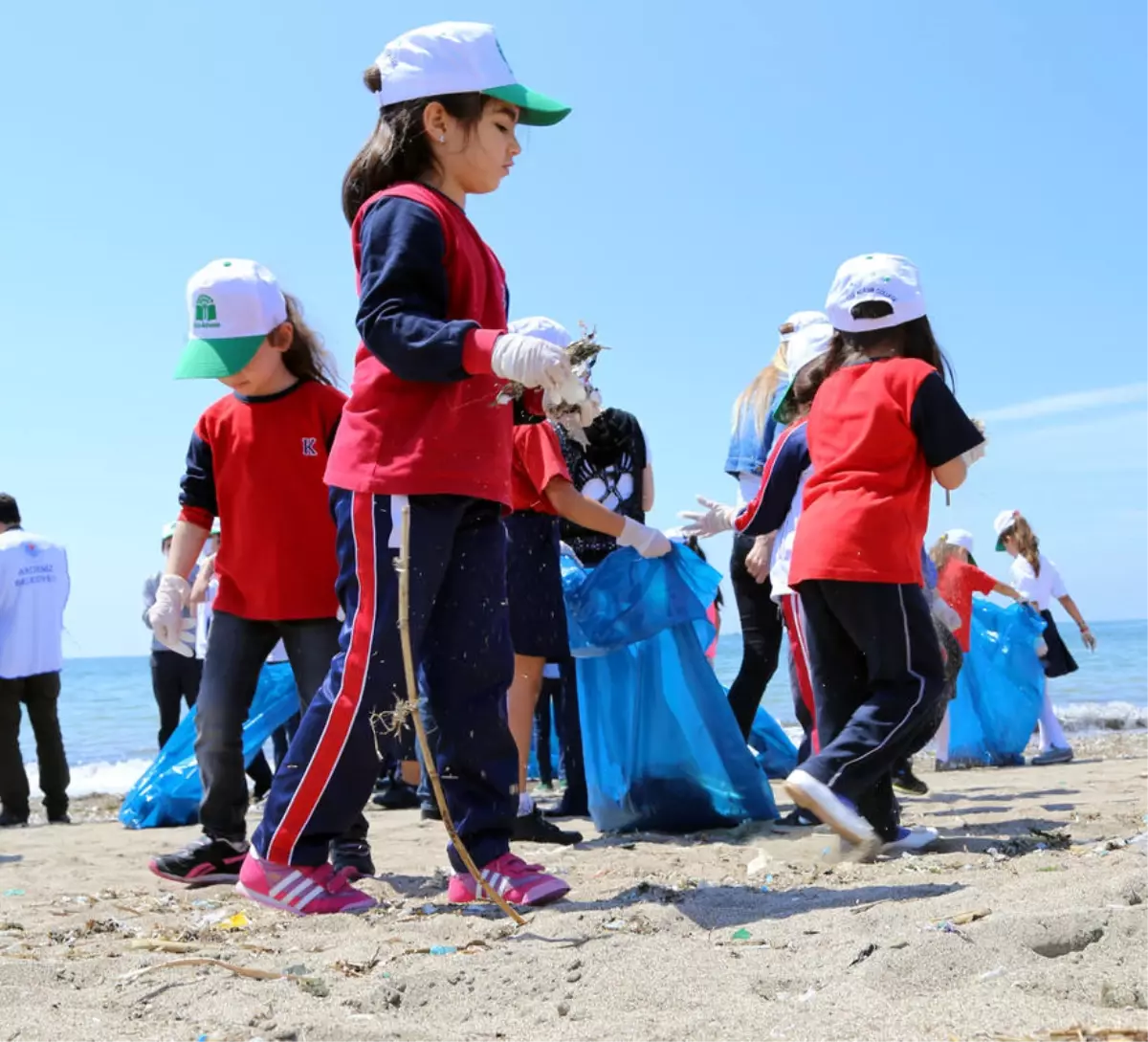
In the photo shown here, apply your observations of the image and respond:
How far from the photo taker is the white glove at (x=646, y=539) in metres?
4.12

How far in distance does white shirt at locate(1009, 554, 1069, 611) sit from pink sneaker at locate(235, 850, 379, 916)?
21.1 feet

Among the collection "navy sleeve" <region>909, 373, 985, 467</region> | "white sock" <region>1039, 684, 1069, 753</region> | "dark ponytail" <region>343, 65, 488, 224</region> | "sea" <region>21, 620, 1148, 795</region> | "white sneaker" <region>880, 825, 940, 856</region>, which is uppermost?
"dark ponytail" <region>343, 65, 488, 224</region>

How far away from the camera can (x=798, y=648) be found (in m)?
4.41

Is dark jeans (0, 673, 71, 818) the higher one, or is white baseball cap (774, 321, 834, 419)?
white baseball cap (774, 321, 834, 419)

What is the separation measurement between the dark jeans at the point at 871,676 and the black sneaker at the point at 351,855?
1.16 metres

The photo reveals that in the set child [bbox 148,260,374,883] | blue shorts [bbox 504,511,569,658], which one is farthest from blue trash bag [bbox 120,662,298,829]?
child [bbox 148,260,374,883]

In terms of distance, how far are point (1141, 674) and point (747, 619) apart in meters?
21.1

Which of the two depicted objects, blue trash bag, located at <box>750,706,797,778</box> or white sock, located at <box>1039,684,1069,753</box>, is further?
white sock, located at <box>1039,684,1069,753</box>

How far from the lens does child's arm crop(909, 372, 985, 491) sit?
3178mm

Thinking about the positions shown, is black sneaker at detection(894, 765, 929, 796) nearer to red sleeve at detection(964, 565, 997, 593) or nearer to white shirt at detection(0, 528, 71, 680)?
red sleeve at detection(964, 565, 997, 593)

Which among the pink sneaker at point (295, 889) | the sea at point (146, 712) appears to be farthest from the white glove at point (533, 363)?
the sea at point (146, 712)

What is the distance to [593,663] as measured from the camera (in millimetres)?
4348

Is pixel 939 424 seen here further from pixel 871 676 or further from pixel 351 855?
pixel 351 855

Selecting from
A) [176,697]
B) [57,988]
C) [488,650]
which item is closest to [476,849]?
[488,650]
